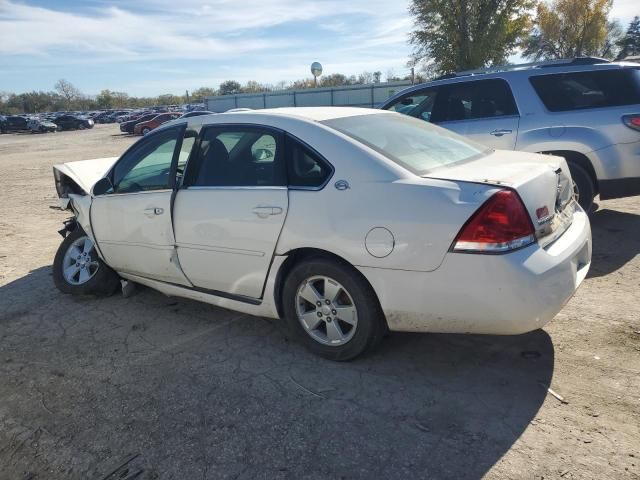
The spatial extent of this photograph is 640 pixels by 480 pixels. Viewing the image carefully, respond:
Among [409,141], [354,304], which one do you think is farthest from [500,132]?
[354,304]

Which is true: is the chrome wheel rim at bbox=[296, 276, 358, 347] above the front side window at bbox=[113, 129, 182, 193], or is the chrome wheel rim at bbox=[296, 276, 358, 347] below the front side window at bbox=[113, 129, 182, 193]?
below

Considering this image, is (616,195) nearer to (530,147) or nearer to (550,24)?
(530,147)

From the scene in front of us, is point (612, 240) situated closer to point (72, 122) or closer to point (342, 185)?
point (342, 185)

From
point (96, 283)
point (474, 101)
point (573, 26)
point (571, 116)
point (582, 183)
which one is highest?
point (573, 26)

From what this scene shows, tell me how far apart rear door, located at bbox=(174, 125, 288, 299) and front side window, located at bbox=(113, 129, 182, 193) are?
310 millimetres

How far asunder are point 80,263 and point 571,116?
5390 millimetres

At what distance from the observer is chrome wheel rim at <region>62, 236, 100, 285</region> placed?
4828mm

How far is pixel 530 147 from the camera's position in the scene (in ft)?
18.9

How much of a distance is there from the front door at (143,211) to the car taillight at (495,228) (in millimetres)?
2242

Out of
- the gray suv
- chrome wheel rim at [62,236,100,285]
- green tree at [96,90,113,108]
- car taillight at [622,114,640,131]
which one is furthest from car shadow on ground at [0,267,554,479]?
green tree at [96,90,113,108]

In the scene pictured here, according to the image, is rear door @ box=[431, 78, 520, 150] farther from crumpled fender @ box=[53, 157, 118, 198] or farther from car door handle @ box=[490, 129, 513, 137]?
crumpled fender @ box=[53, 157, 118, 198]

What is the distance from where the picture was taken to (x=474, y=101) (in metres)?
6.29

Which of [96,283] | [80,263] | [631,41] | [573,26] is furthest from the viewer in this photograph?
[631,41]

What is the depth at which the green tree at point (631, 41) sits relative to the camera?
Result: 61781 millimetres
